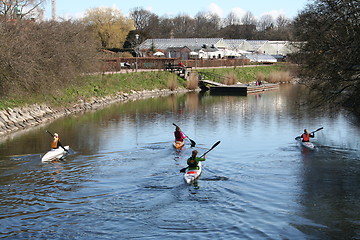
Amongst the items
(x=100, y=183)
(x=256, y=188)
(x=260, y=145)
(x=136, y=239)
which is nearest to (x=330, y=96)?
(x=260, y=145)

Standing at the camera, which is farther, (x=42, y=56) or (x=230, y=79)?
(x=230, y=79)

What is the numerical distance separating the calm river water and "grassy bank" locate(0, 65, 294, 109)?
373 cm

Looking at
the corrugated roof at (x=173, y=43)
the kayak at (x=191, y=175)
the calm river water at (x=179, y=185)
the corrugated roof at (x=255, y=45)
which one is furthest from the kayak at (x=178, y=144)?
the corrugated roof at (x=255, y=45)

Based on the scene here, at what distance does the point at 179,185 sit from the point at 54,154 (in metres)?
7.33

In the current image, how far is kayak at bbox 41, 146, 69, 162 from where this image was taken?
76.4 feet

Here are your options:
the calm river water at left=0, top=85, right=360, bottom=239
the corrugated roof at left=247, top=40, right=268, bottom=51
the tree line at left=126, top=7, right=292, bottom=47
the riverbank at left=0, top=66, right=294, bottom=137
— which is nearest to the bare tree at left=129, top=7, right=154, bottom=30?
the tree line at left=126, top=7, right=292, bottom=47

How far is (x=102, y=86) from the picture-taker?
166 ft

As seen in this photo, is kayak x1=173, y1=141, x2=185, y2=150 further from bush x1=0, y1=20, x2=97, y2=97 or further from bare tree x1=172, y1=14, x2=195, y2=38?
bare tree x1=172, y1=14, x2=195, y2=38

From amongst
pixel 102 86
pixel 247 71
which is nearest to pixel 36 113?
pixel 102 86

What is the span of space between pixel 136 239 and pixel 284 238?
4.20 m

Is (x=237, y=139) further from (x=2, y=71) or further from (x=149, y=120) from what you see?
(x=2, y=71)

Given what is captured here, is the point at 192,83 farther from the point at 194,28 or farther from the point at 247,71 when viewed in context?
the point at 194,28

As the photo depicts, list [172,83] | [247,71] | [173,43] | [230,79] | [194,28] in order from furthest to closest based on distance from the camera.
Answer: [194,28] < [173,43] < [247,71] < [230,79] < [172,83]

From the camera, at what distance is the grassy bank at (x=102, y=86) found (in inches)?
1453
